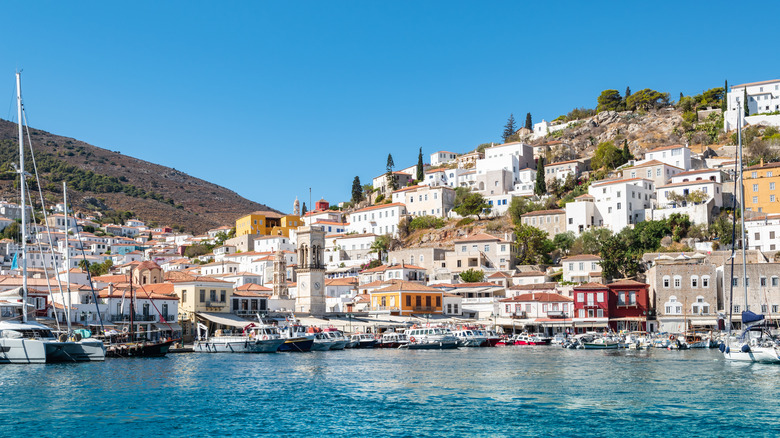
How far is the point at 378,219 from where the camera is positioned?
11519 centimetres

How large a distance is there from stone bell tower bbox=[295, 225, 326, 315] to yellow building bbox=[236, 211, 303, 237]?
1992 inches

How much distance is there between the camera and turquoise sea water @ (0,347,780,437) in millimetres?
25000

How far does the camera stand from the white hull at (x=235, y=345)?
57.4 meters

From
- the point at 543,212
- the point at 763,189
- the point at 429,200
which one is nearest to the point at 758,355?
the point at 763,189

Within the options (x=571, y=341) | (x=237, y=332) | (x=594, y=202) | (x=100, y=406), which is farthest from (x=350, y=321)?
(x=100, y=406)

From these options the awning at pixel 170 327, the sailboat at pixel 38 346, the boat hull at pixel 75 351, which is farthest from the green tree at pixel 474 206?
the sailboat at pixel 38 346

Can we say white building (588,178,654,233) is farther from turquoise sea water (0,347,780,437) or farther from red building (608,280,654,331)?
turquoise sea water (0,347,780,437)

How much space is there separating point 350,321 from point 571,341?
1952 cm

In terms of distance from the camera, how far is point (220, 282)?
68375 millimetres

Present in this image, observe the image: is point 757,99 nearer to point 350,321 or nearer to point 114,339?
point 350,321

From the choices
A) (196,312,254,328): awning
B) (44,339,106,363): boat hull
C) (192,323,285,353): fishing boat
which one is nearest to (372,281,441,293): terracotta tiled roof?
(196,312,254,328): awning

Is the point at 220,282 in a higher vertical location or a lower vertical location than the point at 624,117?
lower

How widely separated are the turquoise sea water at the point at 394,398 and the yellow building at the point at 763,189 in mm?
49648

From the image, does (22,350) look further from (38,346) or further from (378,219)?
(378,219)
